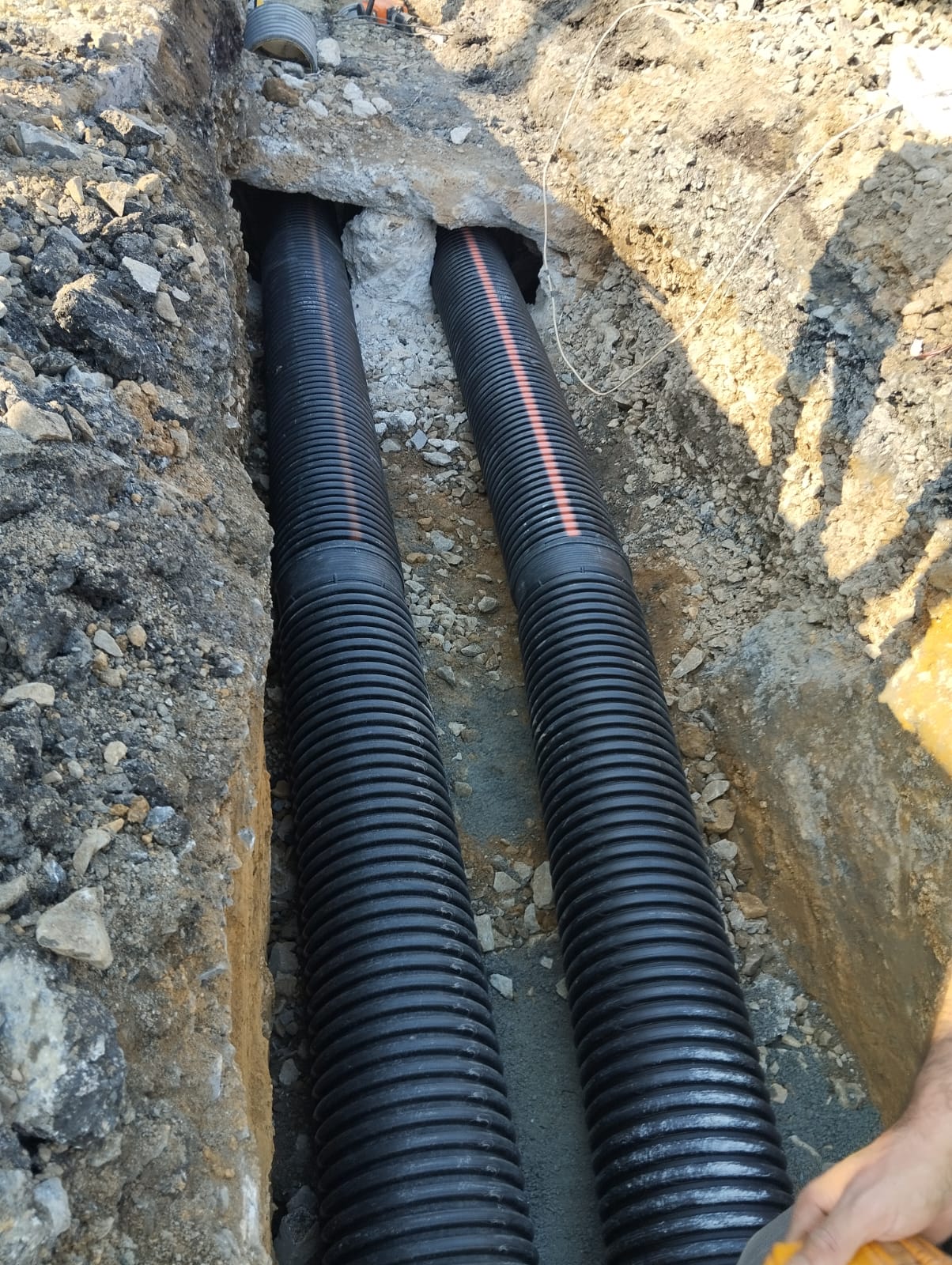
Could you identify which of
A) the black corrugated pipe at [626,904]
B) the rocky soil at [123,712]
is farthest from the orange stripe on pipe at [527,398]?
the rocky soil at [123,712]

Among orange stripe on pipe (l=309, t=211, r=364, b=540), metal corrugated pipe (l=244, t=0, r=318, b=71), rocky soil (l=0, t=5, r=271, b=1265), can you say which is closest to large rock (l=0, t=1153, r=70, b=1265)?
rocky soil (l=0, t=5, r=271, b=1265)

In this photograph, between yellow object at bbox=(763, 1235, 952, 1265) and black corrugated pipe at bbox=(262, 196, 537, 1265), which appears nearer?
yellow object at bbox=(763, 1235, 952, 1265)

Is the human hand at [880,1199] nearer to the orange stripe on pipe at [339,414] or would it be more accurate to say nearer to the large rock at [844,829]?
the large rock at [844,829]

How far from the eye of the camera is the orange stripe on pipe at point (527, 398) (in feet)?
13.6

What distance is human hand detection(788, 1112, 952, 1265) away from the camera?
1.35 meters

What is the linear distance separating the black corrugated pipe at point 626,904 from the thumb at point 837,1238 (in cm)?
117

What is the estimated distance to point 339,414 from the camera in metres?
4.30

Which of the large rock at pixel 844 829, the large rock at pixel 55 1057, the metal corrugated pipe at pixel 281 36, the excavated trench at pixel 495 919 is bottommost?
the excavated trench at pixel 495 919

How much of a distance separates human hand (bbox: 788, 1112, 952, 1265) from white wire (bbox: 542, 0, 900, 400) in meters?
3.93

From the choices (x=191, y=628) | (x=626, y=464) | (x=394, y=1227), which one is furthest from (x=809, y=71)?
(x=394, y=1227)

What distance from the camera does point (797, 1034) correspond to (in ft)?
10.5

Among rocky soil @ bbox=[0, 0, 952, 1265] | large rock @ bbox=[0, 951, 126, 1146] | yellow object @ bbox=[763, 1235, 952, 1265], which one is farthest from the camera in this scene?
rocky soil @ bbox=[0, 0, 952, 1265]

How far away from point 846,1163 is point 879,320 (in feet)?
10.7

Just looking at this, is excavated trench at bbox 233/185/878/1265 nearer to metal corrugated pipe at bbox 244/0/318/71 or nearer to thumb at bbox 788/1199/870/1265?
thumb at bbox 788/1199/870/1265
